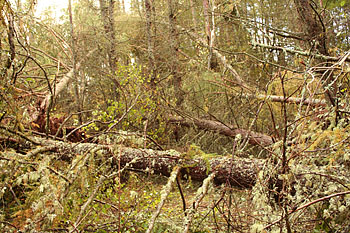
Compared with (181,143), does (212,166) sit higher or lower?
higher

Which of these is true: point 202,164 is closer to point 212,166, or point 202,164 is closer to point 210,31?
point 212,166

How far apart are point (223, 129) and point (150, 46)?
299 centimetres

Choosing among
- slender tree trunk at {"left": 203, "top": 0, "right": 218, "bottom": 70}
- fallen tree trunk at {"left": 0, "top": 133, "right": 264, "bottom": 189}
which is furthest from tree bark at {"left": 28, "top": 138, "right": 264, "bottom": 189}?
slender tree trunk at {"left": 203, "top": 0, "right": 218, "bottom": 70}

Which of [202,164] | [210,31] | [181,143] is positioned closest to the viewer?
[202,164]

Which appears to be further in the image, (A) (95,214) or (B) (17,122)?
(A) (95,214)

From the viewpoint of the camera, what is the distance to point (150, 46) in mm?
7973

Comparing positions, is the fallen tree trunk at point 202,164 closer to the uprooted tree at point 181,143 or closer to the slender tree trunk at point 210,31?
the uprooted tree at point 181,143

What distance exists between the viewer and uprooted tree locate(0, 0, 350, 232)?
2.63 m

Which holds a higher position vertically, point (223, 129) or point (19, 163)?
point (19, 163)

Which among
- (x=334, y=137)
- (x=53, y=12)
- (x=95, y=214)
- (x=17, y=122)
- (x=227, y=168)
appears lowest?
(x=95, y=214)

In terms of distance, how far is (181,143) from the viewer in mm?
7395

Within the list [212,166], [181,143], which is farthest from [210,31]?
[212,166]

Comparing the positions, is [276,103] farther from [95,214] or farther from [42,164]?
[42,164]

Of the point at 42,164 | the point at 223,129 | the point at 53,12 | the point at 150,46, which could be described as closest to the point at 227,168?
the point at 42,164
